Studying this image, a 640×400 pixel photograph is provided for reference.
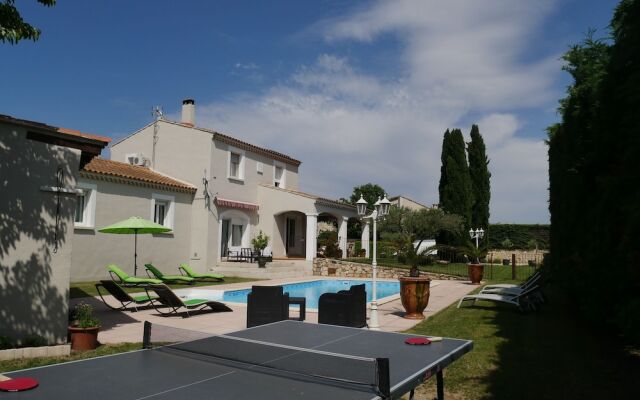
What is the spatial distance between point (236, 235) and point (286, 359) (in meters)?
25.3

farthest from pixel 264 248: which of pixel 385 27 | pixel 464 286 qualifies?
→ pixel 385 27

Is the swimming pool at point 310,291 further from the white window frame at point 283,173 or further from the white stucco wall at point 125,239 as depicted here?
the white window frame at point 283,173

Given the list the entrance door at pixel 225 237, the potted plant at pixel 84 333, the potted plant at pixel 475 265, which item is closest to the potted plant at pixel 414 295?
the potted plant at pixel 84 333

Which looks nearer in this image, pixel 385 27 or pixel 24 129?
pixel 24 129

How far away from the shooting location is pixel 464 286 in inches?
811

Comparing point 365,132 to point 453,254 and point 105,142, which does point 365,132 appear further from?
point 105,142

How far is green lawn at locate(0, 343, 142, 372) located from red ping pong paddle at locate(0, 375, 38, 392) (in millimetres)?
4329

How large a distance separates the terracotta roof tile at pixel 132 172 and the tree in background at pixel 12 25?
1358cm

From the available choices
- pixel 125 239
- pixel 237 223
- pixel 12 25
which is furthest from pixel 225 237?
pixel 12 25

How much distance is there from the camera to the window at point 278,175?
31781 mm

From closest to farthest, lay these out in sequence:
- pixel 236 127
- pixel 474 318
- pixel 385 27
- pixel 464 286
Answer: pixel 474 318, pixel 385 27, pixel 464 286, pixel 236 127

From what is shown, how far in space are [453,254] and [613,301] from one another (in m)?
25.3

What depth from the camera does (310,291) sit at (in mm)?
20969

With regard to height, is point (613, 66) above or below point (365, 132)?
below
